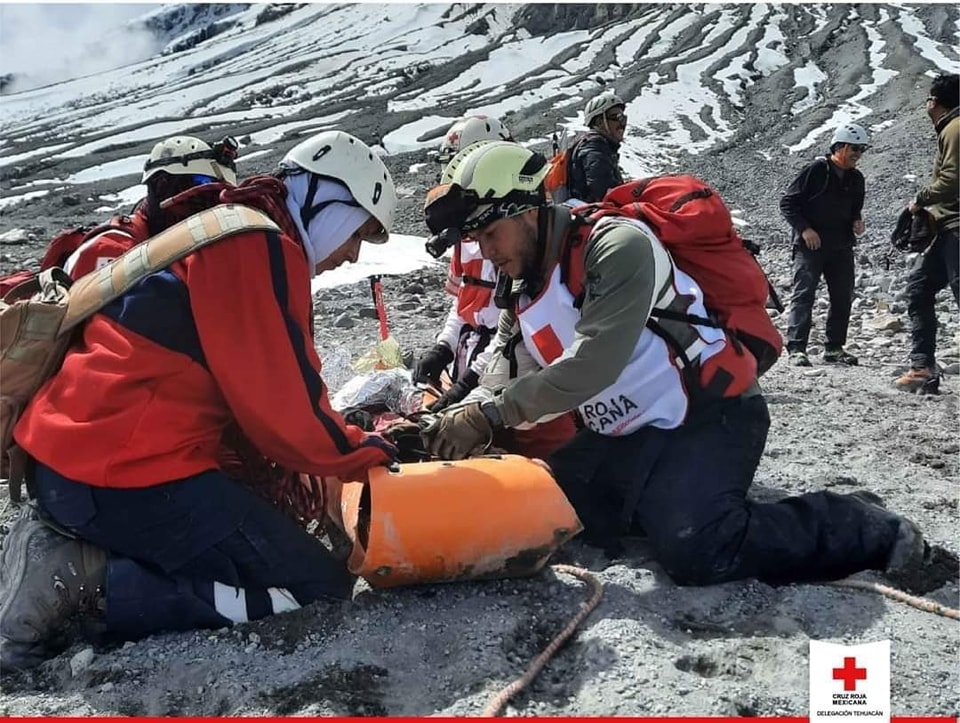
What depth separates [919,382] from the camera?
5938mm

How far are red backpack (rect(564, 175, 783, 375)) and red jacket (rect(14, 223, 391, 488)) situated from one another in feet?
3.61

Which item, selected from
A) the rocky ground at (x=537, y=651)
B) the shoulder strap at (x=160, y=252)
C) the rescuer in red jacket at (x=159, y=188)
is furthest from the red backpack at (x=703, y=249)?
the rescuer in red jacket at (x=159, y=188)

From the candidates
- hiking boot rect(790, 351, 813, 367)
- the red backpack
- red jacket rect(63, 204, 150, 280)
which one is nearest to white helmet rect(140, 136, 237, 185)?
red jacket rect(63, 204, 150, 280)

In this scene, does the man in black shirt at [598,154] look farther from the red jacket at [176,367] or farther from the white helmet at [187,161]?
the red jacket at [176,367]

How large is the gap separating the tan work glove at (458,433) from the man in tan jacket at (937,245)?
11.6ft

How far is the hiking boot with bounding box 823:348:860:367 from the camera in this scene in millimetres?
6881

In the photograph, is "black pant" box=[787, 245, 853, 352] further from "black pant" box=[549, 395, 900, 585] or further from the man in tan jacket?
"black pant" box=[549, 395, 900, 585]

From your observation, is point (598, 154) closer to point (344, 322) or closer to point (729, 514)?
point (729, 514)

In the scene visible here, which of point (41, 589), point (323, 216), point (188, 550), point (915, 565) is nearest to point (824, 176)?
point (915, 565)

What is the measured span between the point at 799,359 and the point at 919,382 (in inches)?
39.9

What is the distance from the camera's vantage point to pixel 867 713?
8.36ft

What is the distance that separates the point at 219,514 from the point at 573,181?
11.2 feet

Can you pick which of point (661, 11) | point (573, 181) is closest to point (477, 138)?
point (573, 181)

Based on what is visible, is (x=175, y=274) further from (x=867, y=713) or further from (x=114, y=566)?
(x=867, y=713)
